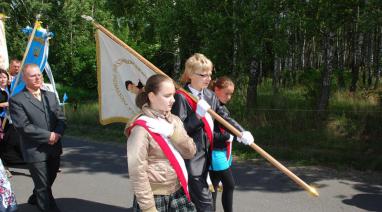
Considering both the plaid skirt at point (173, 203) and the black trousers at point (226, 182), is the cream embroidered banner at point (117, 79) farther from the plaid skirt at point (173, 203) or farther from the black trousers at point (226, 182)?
the plaid skirt at point (173, 203)

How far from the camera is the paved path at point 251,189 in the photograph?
16.2 ft

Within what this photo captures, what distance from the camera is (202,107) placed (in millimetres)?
3242

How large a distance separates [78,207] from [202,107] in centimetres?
263

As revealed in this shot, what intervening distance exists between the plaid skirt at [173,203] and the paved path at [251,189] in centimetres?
219

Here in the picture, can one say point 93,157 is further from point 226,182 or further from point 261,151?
point 261,151

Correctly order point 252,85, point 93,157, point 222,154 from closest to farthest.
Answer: point 222,154 → point 93,157 → point 252,85

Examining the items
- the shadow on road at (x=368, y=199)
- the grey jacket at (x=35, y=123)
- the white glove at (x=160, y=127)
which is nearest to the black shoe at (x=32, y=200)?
the grey jacket at (x=35, y=123)

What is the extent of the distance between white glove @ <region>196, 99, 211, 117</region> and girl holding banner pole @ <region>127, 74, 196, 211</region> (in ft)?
1.63

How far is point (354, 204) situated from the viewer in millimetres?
4930

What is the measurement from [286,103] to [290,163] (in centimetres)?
399

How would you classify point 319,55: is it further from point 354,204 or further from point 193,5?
point 354,204

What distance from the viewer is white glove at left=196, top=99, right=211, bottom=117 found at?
3.24 m

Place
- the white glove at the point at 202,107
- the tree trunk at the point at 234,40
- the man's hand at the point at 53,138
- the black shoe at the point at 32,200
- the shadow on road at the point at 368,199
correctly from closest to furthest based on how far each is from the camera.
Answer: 1. the white glove at the point at 202,107
2. the man's hand at the point at 53,138
3. the shadow on road at the point at 368,199
4. the black shoe at the point at 32,200
5. the tree trunk at the point at 234,40

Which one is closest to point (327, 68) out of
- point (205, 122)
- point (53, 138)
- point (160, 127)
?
point (205, 122)
